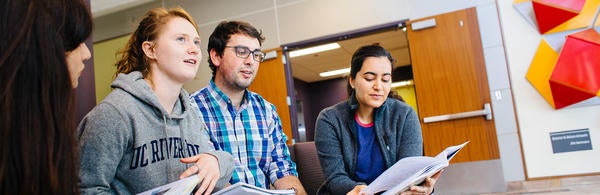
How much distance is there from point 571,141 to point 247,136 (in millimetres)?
3417

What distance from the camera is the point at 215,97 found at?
5.83 ft

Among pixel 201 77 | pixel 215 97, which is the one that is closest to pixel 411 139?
pixel 215 97

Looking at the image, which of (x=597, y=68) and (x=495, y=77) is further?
(x=495, y=77)

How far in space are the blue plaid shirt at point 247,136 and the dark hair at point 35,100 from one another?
3.33 feet

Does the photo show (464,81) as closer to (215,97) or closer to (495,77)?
(495,77)

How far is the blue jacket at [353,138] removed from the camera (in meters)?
1.61

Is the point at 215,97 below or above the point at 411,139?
above

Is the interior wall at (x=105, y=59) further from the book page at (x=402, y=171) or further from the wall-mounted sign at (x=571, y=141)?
the book page at (x=402, y=171)

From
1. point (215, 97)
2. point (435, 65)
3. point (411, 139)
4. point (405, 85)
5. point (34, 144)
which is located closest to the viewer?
point (34, 144)

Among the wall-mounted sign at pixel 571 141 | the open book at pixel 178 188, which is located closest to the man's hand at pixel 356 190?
the open book at pixel 178 188

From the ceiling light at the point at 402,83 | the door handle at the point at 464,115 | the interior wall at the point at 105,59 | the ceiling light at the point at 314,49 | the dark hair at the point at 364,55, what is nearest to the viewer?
the dark hair at the point at 364,55

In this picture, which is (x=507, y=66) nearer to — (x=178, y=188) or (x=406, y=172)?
(x=406, y=172)

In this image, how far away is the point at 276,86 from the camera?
4.98 meters

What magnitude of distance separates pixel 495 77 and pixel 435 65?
1.90ft
